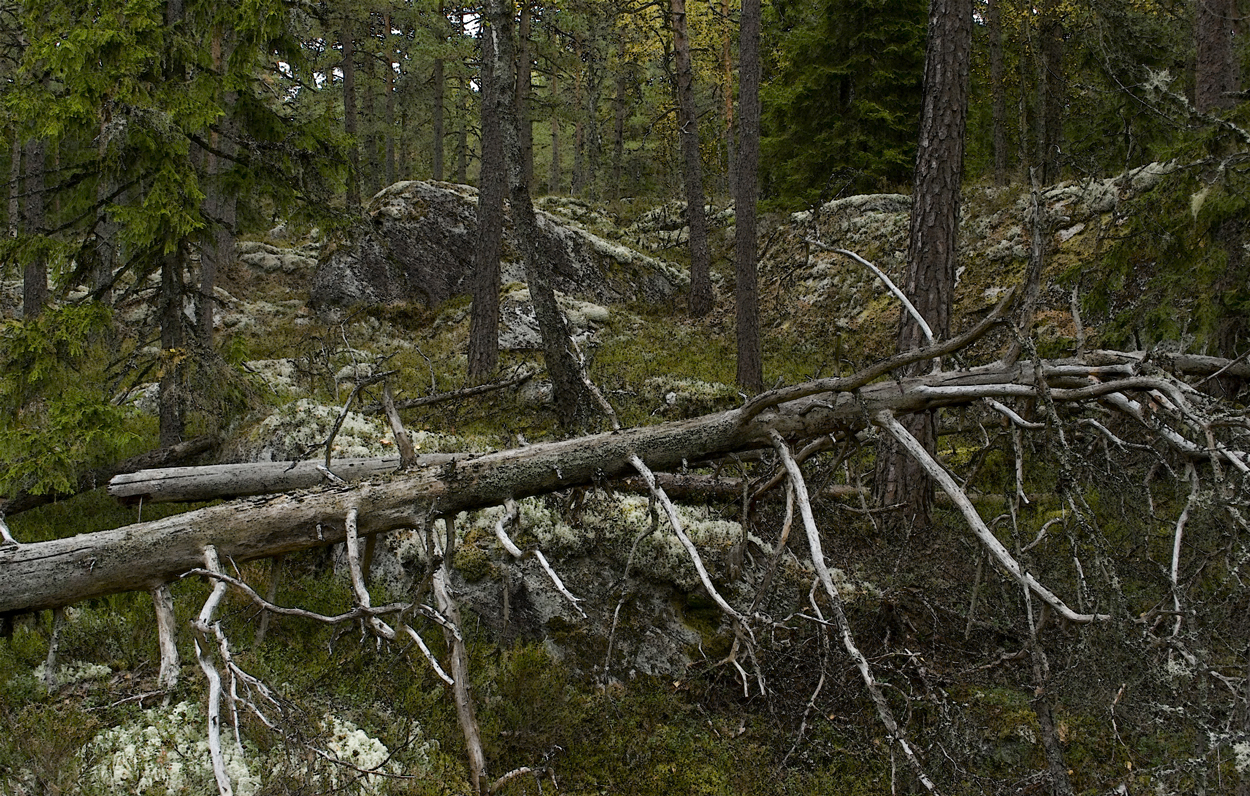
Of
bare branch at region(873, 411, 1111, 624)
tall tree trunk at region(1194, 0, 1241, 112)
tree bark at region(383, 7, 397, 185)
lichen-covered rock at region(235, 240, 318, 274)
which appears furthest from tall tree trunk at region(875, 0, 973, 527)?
tree bark at region(383, 7, 397, 185)

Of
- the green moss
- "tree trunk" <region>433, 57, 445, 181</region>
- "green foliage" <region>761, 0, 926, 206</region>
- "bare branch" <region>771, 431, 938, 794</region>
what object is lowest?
the green moss

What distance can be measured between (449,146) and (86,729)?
41.8 m

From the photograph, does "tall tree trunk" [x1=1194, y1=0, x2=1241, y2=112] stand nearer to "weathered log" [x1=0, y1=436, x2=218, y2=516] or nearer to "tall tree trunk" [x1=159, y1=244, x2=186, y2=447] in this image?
"tall tree trunk" [x1=159, y1=244, x2=186, y2=447]

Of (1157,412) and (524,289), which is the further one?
(524,289)

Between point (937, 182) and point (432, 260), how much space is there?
13.2m

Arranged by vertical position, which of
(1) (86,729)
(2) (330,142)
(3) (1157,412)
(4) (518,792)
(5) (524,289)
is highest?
(2) (330,142)

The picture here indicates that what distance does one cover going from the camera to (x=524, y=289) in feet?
53.5

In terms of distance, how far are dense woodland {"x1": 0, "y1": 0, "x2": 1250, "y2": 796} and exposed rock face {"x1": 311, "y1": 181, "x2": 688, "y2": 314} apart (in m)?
5.22

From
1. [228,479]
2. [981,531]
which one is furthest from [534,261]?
[981,531]

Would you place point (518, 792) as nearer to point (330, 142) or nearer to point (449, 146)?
point (330, 142)

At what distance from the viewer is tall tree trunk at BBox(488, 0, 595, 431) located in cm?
774

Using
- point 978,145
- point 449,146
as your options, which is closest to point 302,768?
point 978,145

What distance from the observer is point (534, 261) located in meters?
8.29

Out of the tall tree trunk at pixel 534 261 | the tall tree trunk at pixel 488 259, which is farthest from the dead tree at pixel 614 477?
the tall tree trunk at pixel 488 259
